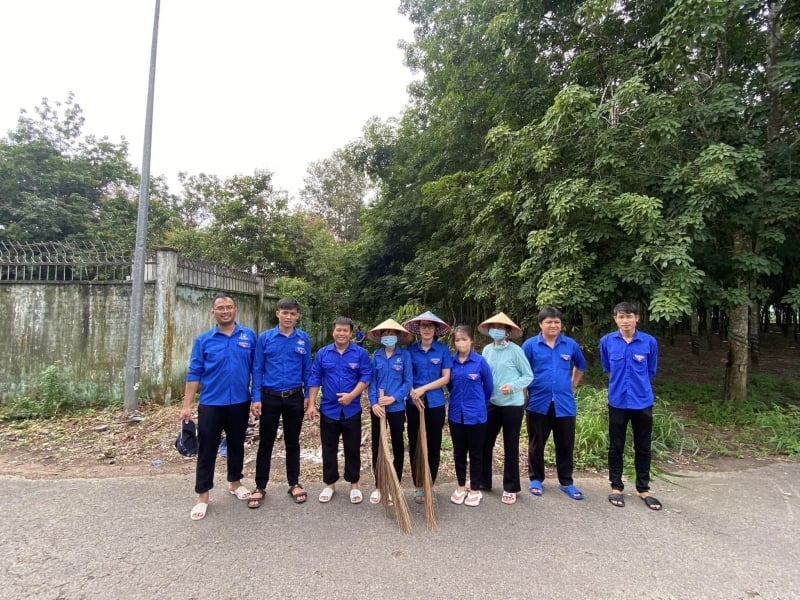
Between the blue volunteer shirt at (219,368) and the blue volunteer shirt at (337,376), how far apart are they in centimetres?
55

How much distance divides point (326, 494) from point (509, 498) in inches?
57.6

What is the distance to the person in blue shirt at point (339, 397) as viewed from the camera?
3.28m

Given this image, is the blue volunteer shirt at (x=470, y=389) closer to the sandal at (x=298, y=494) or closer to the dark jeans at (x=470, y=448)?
the dark jeans at (x=470, y=448)

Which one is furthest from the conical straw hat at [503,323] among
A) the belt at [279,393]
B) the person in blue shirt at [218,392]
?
the person in blue shirt at [218,392]

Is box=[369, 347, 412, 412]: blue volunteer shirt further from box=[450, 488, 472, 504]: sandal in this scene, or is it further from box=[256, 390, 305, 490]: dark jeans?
box=[450, 488, 472, 504]: sandal

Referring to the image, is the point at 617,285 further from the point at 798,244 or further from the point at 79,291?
the point at 79,291

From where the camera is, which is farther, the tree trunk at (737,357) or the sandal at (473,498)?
the tree trunk at (737,357)

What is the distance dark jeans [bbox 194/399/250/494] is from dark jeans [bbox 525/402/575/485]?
2.41 m

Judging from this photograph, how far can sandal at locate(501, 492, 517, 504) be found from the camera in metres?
3.24

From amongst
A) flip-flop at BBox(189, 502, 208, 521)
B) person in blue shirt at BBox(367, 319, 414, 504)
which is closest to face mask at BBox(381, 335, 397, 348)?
person in blue shirt at BBox(367, 319, 414, 504)

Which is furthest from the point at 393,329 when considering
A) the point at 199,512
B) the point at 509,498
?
the point at 199,512

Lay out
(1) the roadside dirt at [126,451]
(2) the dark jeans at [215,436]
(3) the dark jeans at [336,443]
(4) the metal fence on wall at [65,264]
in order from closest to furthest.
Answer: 1. (2) the dark jeans at [215,436]
2. (3) the dark jeans at [336,443]
3. (1) the roadside dirt at [126,451]
4. (4) the metal fence on wall at [65,264]

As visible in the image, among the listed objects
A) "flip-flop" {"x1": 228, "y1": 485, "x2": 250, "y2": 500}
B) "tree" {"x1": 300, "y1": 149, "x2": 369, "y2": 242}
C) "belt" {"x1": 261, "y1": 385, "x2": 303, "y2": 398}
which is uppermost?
"tree" {"x1": 300, "y1": 149, "x2": 369, "y2": 242}

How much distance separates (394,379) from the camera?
3.23 metres
